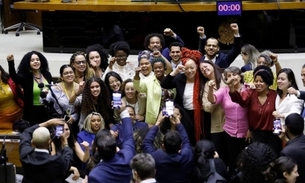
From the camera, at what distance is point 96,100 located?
24.7 feet

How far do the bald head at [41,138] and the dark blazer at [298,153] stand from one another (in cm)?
195

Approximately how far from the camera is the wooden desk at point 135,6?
1248 centimetres

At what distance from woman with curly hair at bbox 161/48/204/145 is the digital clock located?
160 inches

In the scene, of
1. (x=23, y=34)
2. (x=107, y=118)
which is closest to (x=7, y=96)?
(x=107, y=118)

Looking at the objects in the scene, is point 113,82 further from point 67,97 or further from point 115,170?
point 115,170

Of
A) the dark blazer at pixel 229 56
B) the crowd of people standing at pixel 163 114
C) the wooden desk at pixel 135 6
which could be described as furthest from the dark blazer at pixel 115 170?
the wooden desk at pixel 135 6

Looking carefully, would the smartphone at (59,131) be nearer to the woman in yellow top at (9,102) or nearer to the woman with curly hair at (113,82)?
the woman with curly hair at (113,82)

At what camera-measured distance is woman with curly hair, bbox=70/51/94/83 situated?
320 inches

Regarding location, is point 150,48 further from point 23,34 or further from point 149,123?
point 23,34

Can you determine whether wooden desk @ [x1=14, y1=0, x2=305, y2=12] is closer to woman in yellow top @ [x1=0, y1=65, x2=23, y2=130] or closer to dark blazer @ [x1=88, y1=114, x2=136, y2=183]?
woman in yellow top @ [x1=0, y1=65, x2=23, y2=130]

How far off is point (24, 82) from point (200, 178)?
3.00 meters

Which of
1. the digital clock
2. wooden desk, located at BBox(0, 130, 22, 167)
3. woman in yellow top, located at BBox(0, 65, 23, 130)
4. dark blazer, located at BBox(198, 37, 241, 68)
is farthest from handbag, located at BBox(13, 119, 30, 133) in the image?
the digital clock

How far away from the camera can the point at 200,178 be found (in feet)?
19.4

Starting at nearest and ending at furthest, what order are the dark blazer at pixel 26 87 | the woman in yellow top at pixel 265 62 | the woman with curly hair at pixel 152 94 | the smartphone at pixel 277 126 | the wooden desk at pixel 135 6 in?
1. the smartphone at pixel 277 126
2. the woman with curly hair at pixel 152 94
3. the woman in yellow top at pixel 265 62
4. the dark blazer at pixel 26 87
5. the wooden desk at pixel 135 6
